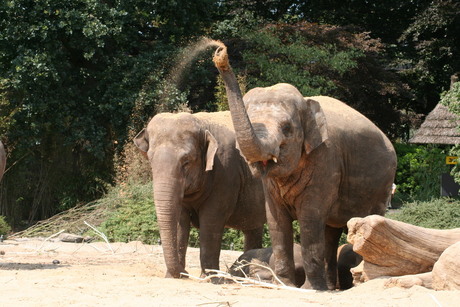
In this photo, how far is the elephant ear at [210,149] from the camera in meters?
10.1

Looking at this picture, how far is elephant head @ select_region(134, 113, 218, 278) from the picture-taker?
31.4 feet

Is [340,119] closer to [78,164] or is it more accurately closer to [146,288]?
[146,288]

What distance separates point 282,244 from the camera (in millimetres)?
9234

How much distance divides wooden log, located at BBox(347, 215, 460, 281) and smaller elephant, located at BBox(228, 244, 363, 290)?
1855 mm

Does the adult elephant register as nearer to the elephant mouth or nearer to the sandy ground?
the elephant mouth

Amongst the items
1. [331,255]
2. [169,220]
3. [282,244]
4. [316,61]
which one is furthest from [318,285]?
[316,61]

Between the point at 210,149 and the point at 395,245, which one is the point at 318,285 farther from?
the point at 210,149

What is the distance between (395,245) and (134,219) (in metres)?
8.44

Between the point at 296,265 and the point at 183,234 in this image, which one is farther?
the point at 183,234

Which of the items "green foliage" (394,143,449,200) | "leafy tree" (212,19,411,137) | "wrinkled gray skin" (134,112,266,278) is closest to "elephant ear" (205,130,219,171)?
"wrinkled gray skin" (134,112,266,278)

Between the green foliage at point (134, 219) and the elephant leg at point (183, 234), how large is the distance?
15.4ft

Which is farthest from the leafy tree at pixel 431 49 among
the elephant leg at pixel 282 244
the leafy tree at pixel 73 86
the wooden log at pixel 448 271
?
the wooden log at pixel 448 271

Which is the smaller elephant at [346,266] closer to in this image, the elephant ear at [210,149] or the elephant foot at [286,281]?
the elephant foot at [286,281]

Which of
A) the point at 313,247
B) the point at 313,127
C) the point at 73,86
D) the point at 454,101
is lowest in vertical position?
the point at 313,247
